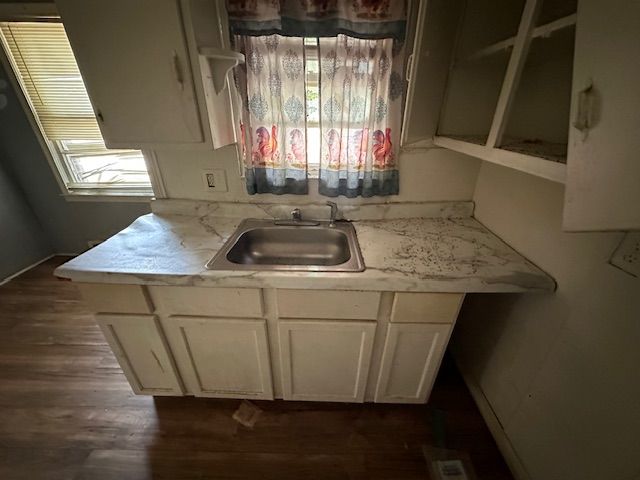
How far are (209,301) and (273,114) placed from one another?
3.02 ft

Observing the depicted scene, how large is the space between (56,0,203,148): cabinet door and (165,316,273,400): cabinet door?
789 millimetres

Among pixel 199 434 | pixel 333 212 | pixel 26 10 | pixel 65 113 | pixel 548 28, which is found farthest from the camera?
pixel 65 113

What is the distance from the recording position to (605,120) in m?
0.47

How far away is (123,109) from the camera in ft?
3.32

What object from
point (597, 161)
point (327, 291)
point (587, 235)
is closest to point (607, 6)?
point (597, 161)

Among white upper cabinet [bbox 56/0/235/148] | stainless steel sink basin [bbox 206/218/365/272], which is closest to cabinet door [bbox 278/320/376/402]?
stainless steel sink basin [bbox 206/218/365/272]

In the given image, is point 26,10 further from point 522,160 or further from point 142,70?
point 522,160

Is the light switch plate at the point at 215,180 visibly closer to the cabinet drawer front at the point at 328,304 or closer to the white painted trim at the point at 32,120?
the cabinet drawer front at the point at 328,304

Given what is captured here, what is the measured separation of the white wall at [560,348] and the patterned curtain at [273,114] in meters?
1.00

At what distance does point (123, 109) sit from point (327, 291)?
1104 mm

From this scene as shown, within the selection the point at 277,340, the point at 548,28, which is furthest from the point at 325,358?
the point at 548,28

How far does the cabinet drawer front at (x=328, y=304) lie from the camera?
0.96 meters

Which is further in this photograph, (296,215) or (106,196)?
(106,196)

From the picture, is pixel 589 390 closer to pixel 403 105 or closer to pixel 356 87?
pixel 403 105
